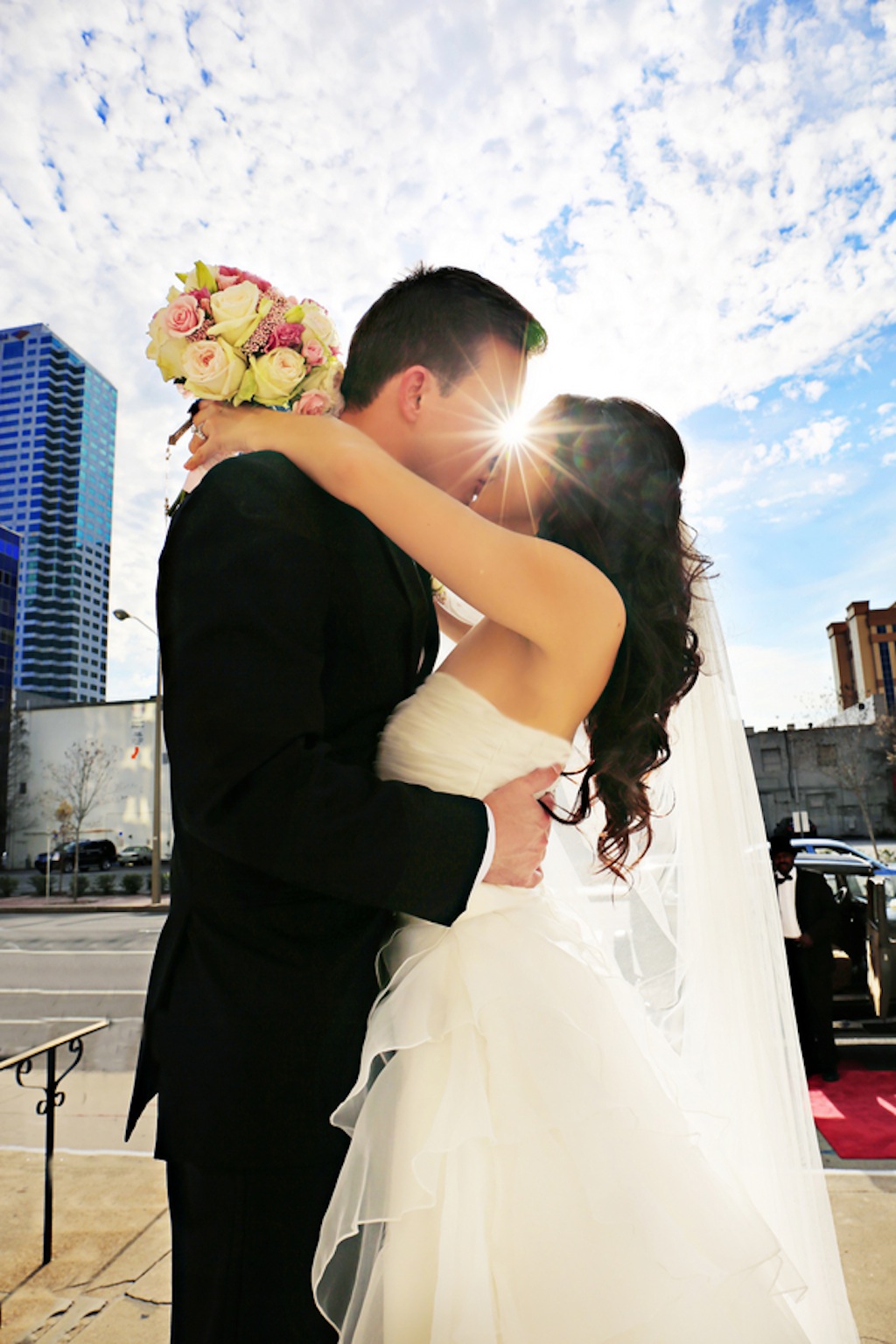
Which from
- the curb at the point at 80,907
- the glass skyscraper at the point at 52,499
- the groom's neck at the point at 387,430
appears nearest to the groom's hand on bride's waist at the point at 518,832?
the groom's neck at the point at 387,430

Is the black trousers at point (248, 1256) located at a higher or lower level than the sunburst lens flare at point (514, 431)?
lower

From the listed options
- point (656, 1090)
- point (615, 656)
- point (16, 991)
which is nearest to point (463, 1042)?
point (656, 1090)

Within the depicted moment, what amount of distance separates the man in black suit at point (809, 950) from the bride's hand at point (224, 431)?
18.7 ft

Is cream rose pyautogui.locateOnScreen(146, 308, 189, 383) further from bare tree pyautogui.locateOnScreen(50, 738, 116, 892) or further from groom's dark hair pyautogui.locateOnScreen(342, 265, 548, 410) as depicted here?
bare tree pyautogui.locateOnScreen(50, 738, 116, 892)

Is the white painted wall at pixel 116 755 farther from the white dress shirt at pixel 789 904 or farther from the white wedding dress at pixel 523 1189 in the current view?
the white wedding dress at pixel 523 1189

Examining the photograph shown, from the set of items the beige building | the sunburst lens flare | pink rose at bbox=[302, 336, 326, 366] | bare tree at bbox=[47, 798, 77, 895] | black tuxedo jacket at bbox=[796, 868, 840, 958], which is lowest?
black tuxedo jacket at bbox=[796, 868, 840, 958]

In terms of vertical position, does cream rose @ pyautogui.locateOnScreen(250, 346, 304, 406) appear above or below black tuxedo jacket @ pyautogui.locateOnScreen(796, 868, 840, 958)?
above

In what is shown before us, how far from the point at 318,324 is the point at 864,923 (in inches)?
291

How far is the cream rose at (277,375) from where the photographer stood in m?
1.57

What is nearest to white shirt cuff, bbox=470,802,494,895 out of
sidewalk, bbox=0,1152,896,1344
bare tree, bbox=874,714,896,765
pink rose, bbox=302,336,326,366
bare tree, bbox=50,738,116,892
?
pink rose, bbox=302,336,326,366

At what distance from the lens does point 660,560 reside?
72.7 inches

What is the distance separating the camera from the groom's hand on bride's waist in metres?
1.40

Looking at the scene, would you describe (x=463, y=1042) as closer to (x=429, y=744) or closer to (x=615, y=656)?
(x=429, y=744)

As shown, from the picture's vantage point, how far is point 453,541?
1.35 meters
